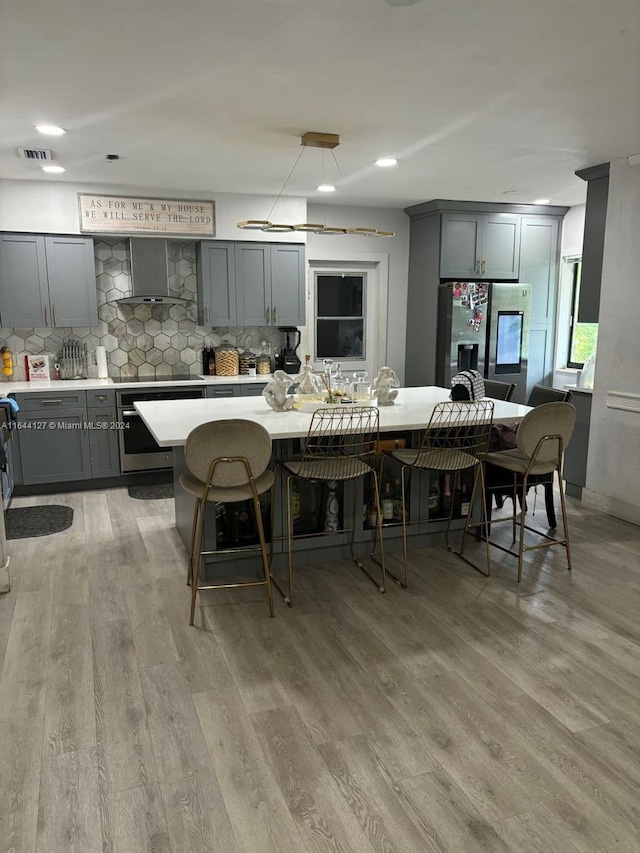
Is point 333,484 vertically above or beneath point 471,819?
above

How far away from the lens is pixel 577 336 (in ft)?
22.2

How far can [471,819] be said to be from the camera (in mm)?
1902

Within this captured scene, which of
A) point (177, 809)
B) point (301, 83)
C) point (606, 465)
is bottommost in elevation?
point (177, 809)

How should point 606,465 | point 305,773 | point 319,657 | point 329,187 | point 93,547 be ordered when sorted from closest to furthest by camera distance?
point 305,773 → point 319,657 → point 93,547 → point 606,465 → point 329,187

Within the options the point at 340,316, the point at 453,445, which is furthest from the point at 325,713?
the point at 340,316

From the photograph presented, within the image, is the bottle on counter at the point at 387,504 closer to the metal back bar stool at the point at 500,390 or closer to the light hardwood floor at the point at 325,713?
the light hardwood floor at the point at 325,713

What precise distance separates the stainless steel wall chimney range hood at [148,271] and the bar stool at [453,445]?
9.70 ft

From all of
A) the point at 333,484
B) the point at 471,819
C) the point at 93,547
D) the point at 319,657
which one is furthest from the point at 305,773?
the point at 93,547

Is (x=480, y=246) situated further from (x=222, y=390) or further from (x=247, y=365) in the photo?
(x=222, y=390)

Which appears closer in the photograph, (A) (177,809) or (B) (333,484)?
(A) (177,809)

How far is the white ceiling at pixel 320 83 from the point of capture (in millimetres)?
2320

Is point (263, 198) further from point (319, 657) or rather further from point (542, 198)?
point (319, 657)

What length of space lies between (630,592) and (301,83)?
3.04m

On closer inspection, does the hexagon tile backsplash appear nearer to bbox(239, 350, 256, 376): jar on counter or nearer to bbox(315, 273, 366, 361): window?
bbox(239, 350, 256, 376): jar on counter
